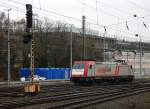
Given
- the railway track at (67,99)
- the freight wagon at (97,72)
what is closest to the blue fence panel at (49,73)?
the freight wagon at (97,72)

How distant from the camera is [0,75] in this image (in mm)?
72000

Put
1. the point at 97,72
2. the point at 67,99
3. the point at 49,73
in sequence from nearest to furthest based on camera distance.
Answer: the point at 67,99 → the point at 97,72 → the point at 49,73

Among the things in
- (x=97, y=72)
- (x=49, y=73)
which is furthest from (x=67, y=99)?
(x=49, y=73)

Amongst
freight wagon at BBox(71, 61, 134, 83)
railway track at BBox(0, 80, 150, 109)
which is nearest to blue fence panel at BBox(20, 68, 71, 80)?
freight wagon at BBox(71, 61, 134, 83)

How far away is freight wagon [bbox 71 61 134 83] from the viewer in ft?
155

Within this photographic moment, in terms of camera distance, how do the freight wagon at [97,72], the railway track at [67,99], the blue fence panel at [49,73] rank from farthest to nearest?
the blue fence panel at [49,73] → the freight wagon at [97,72] → the railway track at [67,99]

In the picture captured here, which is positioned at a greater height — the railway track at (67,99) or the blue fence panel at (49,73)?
the blue fence panel at (49,73)

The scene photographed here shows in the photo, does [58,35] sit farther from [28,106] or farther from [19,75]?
[28,106]

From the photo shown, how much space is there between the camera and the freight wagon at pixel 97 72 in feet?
155

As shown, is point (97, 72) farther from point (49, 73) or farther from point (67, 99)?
point (67, 99)

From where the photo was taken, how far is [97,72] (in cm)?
4850

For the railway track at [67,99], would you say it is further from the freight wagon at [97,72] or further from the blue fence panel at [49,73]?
the blue fence panel at [49,73]

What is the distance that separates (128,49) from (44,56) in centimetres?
2032

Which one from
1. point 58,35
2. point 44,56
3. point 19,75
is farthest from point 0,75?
point 58,35
